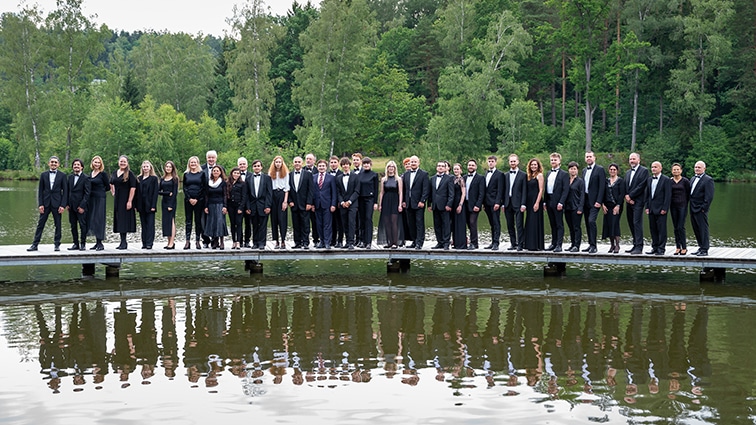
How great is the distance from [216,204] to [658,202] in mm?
7532

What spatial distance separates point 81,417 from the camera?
749 cm

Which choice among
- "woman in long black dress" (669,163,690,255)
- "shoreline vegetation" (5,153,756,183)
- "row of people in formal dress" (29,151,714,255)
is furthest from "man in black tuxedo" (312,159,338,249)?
"shoreline vegetation" (5,153,756,183)

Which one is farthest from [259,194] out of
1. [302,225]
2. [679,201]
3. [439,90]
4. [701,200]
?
[439,90]

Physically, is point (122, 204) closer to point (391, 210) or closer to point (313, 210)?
point (313, 210)

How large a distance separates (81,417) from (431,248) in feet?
29.6

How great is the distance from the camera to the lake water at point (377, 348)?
783cm

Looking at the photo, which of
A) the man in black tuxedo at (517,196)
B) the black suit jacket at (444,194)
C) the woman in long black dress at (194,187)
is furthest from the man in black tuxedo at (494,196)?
the woman in long black dress at (194,187)

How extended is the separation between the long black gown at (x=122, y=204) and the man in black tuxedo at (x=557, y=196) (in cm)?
719

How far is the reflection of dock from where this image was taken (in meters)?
14.3

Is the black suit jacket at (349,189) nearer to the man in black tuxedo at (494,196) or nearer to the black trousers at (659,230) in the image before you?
the man in black tuxedo at (494,196)

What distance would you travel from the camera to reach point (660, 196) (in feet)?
47.4

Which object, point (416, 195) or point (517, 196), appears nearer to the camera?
point (517, 196)

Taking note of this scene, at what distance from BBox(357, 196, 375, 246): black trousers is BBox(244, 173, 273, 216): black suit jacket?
1652 millimetres

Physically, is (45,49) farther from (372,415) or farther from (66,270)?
(372,415)
